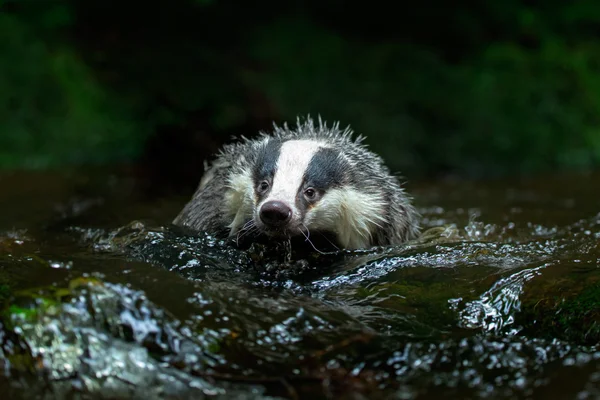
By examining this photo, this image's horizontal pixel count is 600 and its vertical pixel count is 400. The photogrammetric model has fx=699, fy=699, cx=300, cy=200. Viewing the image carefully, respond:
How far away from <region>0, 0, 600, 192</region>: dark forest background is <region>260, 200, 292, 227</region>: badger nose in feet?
12.9

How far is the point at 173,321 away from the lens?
2.31 metres

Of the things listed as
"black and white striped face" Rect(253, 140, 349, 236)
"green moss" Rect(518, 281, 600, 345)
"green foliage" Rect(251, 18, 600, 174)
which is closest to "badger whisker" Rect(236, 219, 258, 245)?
"black and white striped face" Rect(253, 140, 349, 236)

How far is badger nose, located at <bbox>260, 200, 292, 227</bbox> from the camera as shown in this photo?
9.55 ft

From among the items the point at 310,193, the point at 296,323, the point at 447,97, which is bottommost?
the point at 296,323

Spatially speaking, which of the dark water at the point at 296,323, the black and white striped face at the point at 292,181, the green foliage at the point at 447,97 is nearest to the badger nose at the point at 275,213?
the black and white striped face at the point at 292,181

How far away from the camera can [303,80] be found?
750 centimetres

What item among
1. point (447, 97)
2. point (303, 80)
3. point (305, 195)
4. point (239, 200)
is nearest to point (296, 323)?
point (305, 195)

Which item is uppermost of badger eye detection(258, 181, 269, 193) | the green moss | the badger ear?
badger eye detection(258, 181, 269, 193)

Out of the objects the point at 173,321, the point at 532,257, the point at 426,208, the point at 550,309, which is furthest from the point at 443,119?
the point at 173,321

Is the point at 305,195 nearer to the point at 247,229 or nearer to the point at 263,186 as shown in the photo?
the point at 263,186

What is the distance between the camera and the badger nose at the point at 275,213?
291 centimetres

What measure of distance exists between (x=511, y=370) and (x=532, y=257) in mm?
1057

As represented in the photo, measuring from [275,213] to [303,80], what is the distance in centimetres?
478

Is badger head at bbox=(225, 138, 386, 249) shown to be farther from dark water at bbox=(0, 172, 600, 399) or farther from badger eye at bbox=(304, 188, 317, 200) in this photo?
dark water at bbox=(0, 172, 600, 399)
